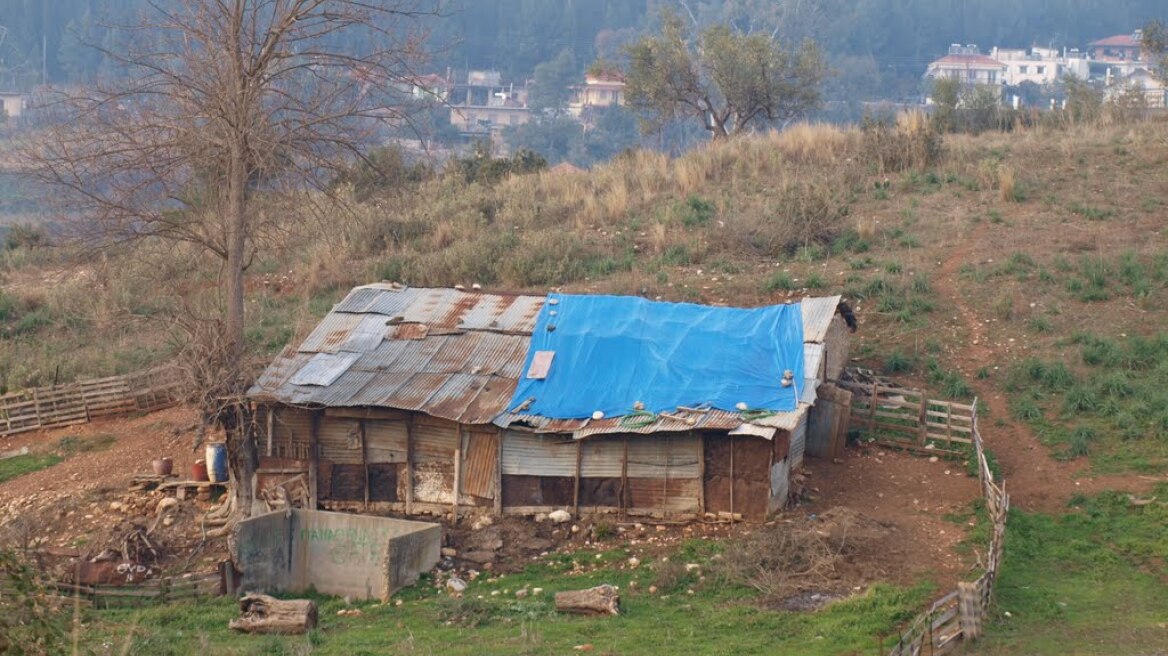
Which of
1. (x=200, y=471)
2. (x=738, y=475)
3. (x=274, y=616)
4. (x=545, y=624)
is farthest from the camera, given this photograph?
(x=200, y=471)

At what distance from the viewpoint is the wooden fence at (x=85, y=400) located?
22.1 metres

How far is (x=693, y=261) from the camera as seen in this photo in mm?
26172

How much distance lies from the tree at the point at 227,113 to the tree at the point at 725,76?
20.9 meters

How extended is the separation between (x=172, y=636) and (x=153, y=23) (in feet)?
30.3

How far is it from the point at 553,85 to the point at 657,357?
77.8 meters

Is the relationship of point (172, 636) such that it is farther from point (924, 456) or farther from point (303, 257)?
point (303, 257)

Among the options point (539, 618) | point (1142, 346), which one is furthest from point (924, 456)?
point (539, 618)

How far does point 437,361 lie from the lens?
58.2ft

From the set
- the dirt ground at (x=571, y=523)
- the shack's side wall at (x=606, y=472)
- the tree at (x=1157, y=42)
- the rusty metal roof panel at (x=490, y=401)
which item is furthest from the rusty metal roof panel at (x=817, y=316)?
the tree at (x=1157, y=42)

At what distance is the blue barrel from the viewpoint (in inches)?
699

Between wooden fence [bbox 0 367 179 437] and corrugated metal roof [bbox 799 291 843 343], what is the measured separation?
35.7 ft

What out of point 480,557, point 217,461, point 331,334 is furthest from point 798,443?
point 217,461

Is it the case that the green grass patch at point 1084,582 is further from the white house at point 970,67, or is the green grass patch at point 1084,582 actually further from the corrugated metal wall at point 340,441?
the white house at point 970,67

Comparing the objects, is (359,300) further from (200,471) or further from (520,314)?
(200,471)
